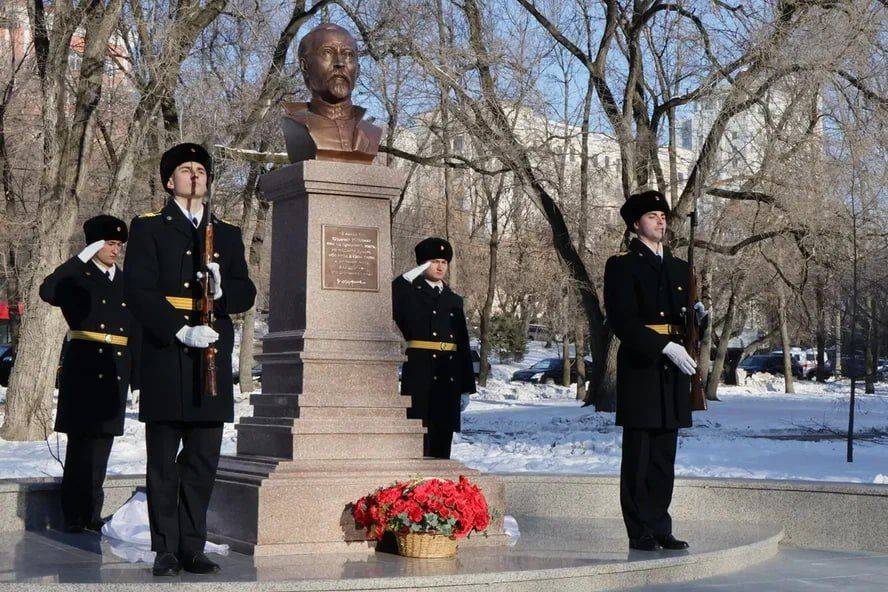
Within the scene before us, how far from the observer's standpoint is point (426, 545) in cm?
723

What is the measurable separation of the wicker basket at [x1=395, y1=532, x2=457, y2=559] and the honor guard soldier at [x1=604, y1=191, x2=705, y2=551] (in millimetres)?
1245

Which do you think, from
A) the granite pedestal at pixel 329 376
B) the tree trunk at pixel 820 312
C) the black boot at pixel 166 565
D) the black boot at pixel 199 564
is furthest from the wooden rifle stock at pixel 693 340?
the tree trunk at pixel 820 312

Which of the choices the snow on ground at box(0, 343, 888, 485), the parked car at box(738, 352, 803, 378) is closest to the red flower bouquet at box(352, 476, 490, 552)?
the snow on ground at box(0, 343, 888, 485)

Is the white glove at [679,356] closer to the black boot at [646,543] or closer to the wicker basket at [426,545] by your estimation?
the black boot at [646,543]

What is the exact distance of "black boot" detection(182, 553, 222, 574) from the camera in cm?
652

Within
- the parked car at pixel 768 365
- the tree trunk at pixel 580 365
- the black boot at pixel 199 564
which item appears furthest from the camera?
the parked car at pixel 768 365

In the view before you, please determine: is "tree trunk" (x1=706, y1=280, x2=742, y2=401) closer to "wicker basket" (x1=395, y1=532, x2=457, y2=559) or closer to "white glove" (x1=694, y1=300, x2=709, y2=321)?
"white glove" (x1=694, y1=300, x2=709, y2=321)

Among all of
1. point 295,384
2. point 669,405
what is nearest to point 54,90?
point 295,384

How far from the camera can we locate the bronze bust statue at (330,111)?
8391mm

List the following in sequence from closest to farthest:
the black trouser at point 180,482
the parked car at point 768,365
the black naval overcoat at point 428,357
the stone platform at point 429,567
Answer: the stone platform at point 429,567 → the black trouser at point 180,482 → the black naval overcoat at point 428,357 → the parked car at point 768,365

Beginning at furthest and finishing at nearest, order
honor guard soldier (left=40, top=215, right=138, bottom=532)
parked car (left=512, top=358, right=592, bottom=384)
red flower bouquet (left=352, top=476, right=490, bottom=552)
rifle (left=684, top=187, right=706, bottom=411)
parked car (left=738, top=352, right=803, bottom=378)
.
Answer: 1. parked car (left=738, top=352, right=803, bottom=378)
2. parked car (left=512, top=358, right=592, bottom=384)
3. honor guard soldier (left=40, top=215, right=138, bottom=532)
4. rifle (left=684, top=187, right=706, bottom=411)
5. red flower bouquet (left=352, top=476, right=490, bottom=552)

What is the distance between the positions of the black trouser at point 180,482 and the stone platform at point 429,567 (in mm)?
228

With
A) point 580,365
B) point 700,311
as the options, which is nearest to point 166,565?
point 700,311

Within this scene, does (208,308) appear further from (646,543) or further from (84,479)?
(646,543)
